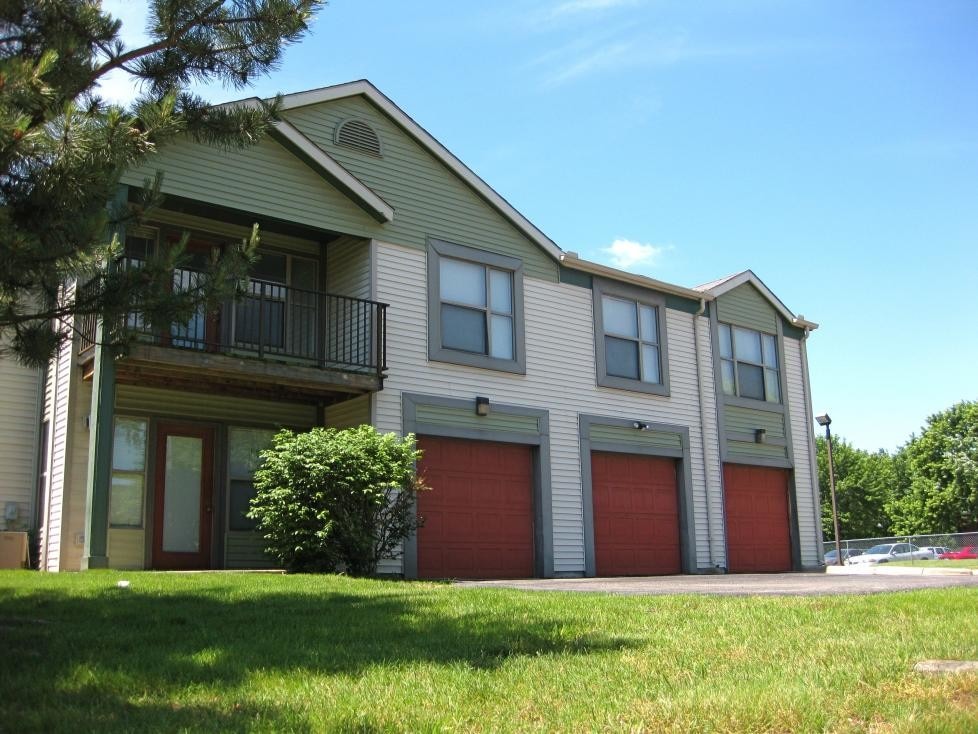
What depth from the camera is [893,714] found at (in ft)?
14.5

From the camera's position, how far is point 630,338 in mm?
19000

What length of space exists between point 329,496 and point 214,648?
632 cm

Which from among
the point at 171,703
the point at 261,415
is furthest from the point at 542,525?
the point at 171,703

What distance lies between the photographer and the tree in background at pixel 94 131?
251 inches

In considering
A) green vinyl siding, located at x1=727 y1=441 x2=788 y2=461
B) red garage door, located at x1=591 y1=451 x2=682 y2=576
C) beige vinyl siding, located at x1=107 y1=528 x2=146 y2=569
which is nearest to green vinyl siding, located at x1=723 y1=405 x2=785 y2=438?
green vinyl siding, located at x1=727 y1=441 x2=788 y2=461

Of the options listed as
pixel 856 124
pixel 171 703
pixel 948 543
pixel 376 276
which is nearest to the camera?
pixel 171 703

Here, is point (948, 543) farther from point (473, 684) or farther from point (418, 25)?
point (473, 684)

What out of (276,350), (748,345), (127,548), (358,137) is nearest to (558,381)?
(276,350)

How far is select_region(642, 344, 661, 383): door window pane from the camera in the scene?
19047 millimetres

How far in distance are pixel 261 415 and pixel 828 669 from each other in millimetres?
11756

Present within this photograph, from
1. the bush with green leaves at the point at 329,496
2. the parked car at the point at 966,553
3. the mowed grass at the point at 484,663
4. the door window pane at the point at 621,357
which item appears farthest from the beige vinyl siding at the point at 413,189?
the parked car at the point at 966,553

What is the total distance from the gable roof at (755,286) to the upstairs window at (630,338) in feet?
5.03

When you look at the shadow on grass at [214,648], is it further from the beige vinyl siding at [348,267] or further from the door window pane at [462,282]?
the door window pane at [462,282]

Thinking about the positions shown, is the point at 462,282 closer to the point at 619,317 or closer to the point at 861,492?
the point at 619,317
